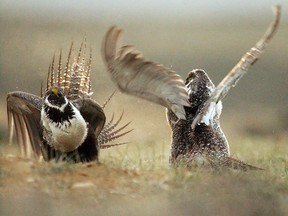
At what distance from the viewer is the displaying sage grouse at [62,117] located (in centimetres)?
770

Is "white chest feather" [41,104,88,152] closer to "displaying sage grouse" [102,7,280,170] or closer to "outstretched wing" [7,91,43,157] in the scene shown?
"outstretched wing" [7,91,43,157]

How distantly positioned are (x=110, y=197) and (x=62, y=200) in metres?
0.34

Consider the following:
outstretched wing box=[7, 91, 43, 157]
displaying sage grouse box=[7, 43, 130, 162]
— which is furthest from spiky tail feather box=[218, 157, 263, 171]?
outstretched wing box=[7, 91, 43, 157]

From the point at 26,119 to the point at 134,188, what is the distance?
6.02 ft

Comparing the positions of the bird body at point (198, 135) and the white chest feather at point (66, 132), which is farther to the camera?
the white chest feather at point (66, 132)

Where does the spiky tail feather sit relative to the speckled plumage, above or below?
below

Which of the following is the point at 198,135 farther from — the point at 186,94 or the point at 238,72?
the point at 238,72

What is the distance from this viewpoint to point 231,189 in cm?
674

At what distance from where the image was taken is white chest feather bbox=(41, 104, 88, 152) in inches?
303

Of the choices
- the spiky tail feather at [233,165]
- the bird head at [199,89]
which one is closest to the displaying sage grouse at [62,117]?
the bird head at [199,89]

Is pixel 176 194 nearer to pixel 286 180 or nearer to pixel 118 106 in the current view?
pixel 286 180

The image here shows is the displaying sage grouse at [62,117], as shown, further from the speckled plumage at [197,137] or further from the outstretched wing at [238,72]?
the outstretched wing at [238,72]

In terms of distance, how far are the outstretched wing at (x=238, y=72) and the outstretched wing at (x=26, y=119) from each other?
1.56m

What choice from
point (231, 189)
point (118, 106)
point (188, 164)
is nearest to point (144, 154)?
point (118, 106)
